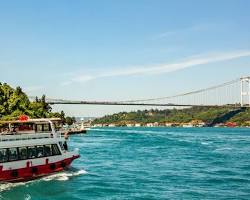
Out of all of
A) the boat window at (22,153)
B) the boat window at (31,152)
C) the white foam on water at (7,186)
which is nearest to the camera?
the white foam on water at (7,186)

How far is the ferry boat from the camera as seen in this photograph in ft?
101

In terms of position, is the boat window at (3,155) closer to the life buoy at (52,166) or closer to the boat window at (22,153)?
the boat window at (22,153)

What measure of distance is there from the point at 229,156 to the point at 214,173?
49.5ft

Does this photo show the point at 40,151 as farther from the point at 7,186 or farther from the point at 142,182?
the point at 142,182

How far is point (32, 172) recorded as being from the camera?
3234cm

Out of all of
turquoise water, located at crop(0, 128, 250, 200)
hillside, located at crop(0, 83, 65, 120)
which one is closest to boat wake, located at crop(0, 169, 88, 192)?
turquoise water, located at crop(0, 128, 250, 200)

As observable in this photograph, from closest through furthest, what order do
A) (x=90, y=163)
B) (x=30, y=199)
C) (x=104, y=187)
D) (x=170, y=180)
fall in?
(x=30, y=199) → (x=104, y=187) → (x=170, y=180) → (x=90, y=163)

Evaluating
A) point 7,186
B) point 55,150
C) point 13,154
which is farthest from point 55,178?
point 7,186

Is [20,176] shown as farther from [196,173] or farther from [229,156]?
[229,156]

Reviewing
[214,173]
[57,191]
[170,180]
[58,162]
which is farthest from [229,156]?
[57,191]

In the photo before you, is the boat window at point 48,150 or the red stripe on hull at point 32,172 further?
the boat window at point 48,150

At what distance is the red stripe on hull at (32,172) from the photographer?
30484 mm

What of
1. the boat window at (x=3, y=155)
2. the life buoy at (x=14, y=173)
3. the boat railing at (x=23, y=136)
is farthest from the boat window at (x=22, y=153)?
the boat window at (x=3, y=155)

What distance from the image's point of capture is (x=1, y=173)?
30016 millimetres
